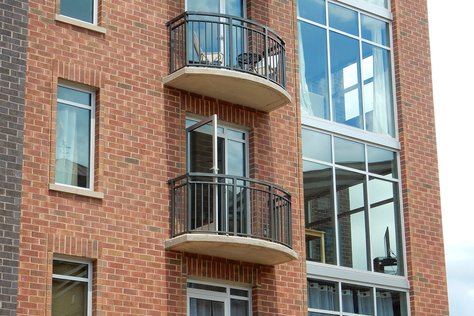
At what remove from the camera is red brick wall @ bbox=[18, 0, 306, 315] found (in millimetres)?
19797

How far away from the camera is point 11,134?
64.1 feet

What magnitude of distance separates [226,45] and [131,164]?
371 cm

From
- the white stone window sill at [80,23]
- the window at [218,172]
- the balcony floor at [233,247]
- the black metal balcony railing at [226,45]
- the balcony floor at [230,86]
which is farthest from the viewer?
the black metal balcony railing at [226,45]

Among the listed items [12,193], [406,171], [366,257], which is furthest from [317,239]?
[12,193]

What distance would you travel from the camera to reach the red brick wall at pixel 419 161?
25.5 m

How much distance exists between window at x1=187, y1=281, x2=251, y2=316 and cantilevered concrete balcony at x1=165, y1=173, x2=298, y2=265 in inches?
26.3

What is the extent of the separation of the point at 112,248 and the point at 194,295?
84.8 inches

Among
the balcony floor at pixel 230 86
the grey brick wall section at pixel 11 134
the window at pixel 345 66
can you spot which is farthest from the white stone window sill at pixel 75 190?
the window at pixel 345 66

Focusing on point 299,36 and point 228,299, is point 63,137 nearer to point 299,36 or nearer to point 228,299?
point 228,299

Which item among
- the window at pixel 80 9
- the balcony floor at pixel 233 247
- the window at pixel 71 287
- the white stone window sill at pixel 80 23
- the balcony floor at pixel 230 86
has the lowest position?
the window at pixel 71 287

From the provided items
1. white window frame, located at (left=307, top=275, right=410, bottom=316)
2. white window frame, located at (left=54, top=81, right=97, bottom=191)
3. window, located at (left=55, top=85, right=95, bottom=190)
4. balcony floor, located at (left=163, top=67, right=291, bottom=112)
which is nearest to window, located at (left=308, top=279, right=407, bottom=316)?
white window frame, located at (left=307, top=275, right=410, bottom=316)

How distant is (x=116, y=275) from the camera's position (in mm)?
20234

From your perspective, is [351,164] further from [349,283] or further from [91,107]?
[91,107]

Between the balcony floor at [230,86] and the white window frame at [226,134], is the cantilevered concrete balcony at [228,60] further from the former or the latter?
the white window frame at [226,134]
